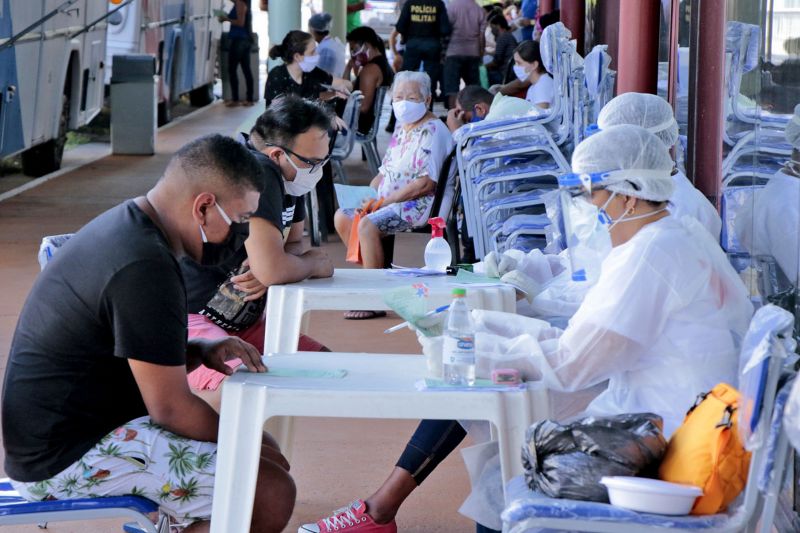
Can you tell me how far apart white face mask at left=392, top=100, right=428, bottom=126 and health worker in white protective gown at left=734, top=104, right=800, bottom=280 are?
3.50 meters

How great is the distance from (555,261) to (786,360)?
2.16 meters

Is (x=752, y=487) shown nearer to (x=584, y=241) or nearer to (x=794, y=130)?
(x=794, y=130)

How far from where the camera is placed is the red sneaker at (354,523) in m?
3.74

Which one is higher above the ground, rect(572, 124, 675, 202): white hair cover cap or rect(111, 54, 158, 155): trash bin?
rect(572, 124, 675, 202): white hair cover cap

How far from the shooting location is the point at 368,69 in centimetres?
1093

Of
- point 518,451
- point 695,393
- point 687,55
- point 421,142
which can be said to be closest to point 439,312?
point 518,451

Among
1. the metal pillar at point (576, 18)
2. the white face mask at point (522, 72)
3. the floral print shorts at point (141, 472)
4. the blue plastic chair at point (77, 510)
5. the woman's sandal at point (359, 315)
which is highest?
the metal pillar at point (576, 18)

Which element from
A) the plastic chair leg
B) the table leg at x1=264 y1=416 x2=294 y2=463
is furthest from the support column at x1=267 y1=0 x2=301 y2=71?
the table leg at x1=264 y1=416 x2=294 y2=463

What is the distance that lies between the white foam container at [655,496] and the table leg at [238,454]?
0.89 metres

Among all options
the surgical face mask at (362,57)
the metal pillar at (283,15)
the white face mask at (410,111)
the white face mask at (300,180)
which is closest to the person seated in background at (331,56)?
the surgical face mask at (362,57)

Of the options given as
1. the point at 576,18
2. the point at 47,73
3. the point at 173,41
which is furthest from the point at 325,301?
the point at 173,41

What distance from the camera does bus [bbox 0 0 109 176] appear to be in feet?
31.2

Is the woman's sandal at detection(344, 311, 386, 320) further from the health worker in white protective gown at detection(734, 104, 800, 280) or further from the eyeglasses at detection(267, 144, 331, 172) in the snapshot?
the health worker in white protective gown at detection(734, 104, 800, 280)

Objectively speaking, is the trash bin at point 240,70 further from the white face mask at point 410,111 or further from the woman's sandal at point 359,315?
the woman's sandal at point 359,315
